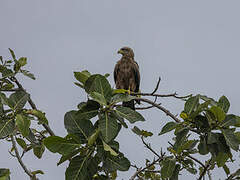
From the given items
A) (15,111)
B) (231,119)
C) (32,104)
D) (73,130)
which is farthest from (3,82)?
(231,119)

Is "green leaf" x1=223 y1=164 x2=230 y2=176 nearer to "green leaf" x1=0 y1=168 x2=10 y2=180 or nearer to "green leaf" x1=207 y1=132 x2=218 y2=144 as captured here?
"green leaf" x1=207 y1=132 x2=218 y2=144

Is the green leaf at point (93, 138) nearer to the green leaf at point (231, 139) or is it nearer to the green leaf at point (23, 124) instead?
the green leaf at point (23, 124)

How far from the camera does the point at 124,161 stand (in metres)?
2.24

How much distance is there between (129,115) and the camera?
2105mm

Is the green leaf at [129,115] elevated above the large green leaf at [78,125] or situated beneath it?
elevated above

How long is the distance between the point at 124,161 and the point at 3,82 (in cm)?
181

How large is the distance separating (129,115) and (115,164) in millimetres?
369

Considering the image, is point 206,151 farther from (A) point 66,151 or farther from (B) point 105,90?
(A) point 66,151

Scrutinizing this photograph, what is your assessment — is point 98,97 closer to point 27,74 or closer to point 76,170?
point 76,170

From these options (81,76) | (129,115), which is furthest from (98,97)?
(81,76)

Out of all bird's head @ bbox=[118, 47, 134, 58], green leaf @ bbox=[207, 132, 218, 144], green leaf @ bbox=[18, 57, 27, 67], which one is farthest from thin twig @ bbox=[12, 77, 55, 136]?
bird's head @ bbox=[118, 47, 134, 58]

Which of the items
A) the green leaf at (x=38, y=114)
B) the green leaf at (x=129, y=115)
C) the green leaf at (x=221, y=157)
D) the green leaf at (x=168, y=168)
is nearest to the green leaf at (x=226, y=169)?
the green leaf at (x=168, y=168)

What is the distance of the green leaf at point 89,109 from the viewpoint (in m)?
2.09

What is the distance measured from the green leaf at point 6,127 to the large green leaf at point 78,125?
0.37 metres
